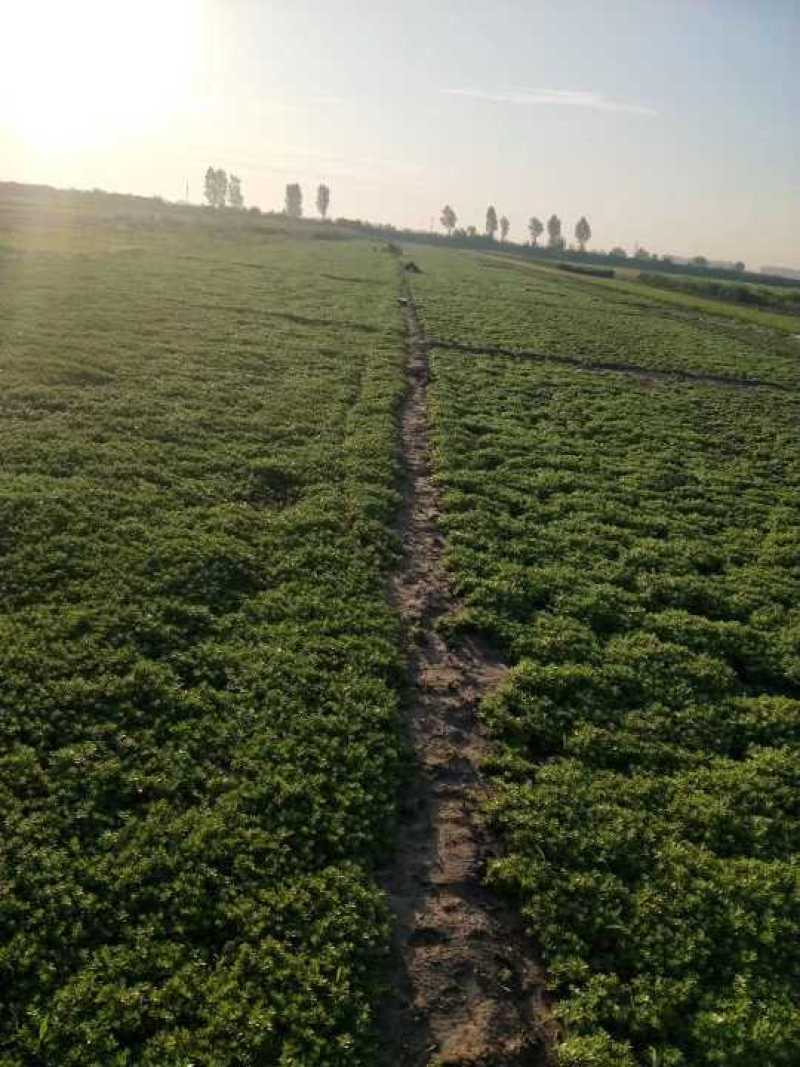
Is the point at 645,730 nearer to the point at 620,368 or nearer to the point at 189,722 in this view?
the point at 189,722

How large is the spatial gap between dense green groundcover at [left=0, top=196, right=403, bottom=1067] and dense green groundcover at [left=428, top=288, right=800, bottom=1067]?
184 cm

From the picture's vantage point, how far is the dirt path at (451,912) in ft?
22.7

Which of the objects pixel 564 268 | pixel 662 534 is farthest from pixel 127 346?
pixel 564 268

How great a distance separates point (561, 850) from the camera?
878 centimetres

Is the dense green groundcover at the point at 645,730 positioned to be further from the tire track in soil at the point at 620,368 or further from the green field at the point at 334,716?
the tire track in soil at the point at 620,368

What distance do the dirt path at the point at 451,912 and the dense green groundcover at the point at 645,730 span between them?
30 cm

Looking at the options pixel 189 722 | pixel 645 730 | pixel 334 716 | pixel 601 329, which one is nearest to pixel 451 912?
pixel 334 716

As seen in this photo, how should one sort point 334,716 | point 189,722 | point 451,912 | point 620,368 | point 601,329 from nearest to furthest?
point 451,912 < point 189,722 < point 334,716 < point 620,368 < point 601,329

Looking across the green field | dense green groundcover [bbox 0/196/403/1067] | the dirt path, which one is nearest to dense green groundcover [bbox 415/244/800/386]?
the green field

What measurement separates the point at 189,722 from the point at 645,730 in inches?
239

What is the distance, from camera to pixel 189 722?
9719mm

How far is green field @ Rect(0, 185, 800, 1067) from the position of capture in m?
7.02

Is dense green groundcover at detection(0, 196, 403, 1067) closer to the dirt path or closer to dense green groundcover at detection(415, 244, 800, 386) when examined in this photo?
the dirt path

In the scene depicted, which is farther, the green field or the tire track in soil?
the tire track in soil
